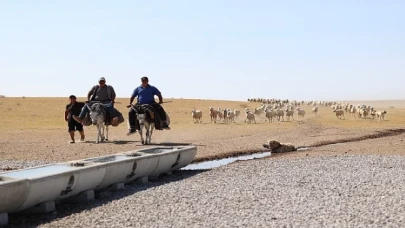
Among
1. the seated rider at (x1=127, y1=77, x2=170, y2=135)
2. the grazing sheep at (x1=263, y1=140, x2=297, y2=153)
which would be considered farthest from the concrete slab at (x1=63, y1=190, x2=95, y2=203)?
the seated rider at (x1=127, y1=77, x2=170, y2=135)

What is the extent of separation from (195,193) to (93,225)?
3.06 m

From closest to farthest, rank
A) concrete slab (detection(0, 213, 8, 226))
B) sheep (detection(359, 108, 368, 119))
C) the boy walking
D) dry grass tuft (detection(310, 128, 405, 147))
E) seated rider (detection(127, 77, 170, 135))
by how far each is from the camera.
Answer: concrete slab (detection(0, 213, 8, 226)), seated rider (detection(127, 77, 170, 135)), the boy walking, dry grass tuft (detection(310, 128, 405, 147)), sheep (detection(359, 108, 368, 119))

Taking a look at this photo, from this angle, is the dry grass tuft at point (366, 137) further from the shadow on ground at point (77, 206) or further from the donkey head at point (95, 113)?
the shadow on ground at point (77, 206)

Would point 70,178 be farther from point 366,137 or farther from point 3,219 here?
point 366,137

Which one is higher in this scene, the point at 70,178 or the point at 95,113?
the point at 95,113

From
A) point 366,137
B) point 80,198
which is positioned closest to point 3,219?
point 80,198

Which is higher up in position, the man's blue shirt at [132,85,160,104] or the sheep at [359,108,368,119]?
the man's blue shirt at [132,85,160,104]

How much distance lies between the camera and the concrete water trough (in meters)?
9.08

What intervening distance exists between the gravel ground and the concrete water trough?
0.25 metres

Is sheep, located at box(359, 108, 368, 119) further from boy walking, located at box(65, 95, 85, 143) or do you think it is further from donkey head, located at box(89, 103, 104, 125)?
donkey head, located at box(89, 103, 104, 125)

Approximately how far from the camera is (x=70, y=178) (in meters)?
10.4

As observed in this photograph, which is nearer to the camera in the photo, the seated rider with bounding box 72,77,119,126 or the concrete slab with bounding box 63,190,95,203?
the concrete slab with bounding box 63,190,95,203

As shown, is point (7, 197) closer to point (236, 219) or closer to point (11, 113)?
point (236, 219)

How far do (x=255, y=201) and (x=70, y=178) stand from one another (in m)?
3.04
